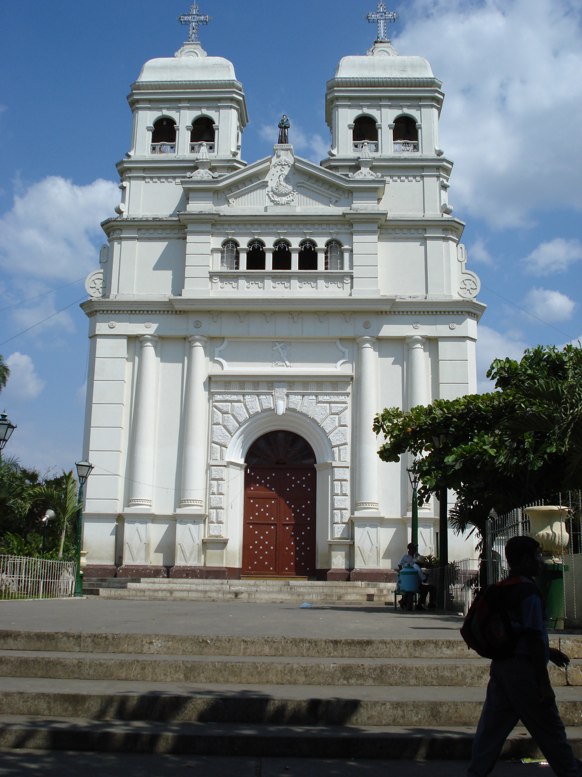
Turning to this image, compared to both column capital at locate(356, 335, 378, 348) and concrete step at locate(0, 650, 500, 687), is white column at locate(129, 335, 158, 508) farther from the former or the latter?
concrete step at locate(0, 650, 500, 687)

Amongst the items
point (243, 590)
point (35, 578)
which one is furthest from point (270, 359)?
point (35, 578)

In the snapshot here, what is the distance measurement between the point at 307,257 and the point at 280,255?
84cm

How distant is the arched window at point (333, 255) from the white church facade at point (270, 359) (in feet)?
0.14

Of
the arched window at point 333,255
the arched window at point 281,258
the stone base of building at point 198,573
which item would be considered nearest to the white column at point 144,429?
the stone base of building at point 198,573

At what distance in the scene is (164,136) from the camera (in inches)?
1145

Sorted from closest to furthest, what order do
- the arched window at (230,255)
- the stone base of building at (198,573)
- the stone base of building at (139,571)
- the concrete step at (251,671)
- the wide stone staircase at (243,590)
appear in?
the concrete step at (251,671), the wide stone staircase at (243,590), the stone base of building at (198,573), the stone base of building at (139,571), the arched window at (230,255)

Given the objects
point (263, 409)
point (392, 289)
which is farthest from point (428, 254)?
point (263, 409)

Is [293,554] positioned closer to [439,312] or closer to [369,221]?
[439,312]

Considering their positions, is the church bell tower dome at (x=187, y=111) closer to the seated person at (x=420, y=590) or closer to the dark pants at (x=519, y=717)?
the seated person at (x=420, y=590)

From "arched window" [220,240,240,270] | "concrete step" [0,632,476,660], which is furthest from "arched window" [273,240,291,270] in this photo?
"concrete step" [0,632,476,660]

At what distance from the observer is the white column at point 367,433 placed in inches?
957

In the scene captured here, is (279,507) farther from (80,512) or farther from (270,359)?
(80,512)

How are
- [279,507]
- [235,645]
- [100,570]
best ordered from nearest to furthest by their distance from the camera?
[235,645] < [100,570] < [279,507]

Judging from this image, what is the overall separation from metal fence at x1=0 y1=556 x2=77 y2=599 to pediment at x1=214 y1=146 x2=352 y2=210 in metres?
12.1
